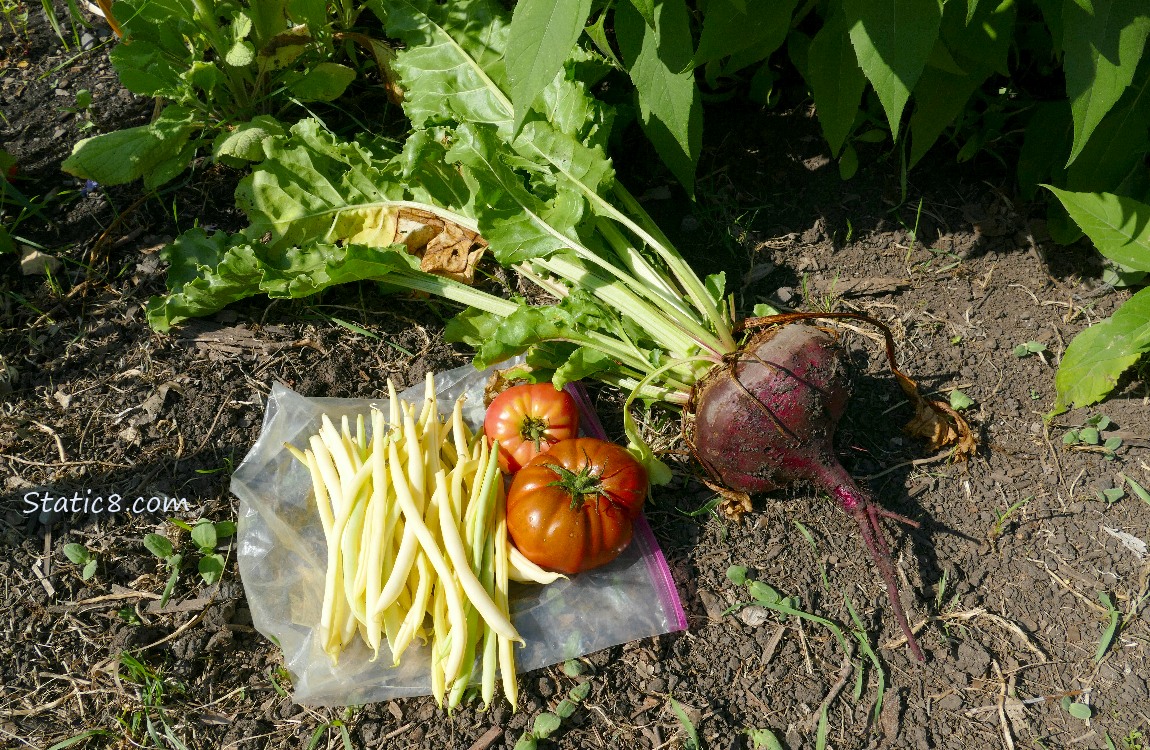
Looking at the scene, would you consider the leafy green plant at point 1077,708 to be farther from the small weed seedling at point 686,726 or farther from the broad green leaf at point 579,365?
the broad green leaf at point 579,365

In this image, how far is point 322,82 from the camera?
126 inches

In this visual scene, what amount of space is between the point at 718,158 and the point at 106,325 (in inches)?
88.9

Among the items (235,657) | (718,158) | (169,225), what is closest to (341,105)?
(169,225)

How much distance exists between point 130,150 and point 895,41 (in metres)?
2.52

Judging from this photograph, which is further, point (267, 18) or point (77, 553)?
point (267, 18)

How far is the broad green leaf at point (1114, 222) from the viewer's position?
102 inches

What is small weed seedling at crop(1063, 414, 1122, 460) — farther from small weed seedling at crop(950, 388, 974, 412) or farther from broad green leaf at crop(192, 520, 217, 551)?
broad green leaf at crop(192, 520, 217, 551)

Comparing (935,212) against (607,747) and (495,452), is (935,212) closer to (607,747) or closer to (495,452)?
(495,452)

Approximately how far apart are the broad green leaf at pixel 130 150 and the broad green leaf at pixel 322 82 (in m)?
0.40

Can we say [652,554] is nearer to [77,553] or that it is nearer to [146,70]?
[77,553]

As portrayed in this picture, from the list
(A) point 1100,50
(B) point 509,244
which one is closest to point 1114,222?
(A) point 1100,50

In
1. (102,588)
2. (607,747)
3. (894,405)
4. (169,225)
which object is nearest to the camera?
(607,747)

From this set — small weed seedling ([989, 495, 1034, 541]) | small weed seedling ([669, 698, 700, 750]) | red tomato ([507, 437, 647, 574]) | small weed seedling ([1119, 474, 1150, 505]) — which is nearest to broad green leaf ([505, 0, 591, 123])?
red tomato ([507, 437, 647, 574])

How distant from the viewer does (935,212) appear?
3.11 m
